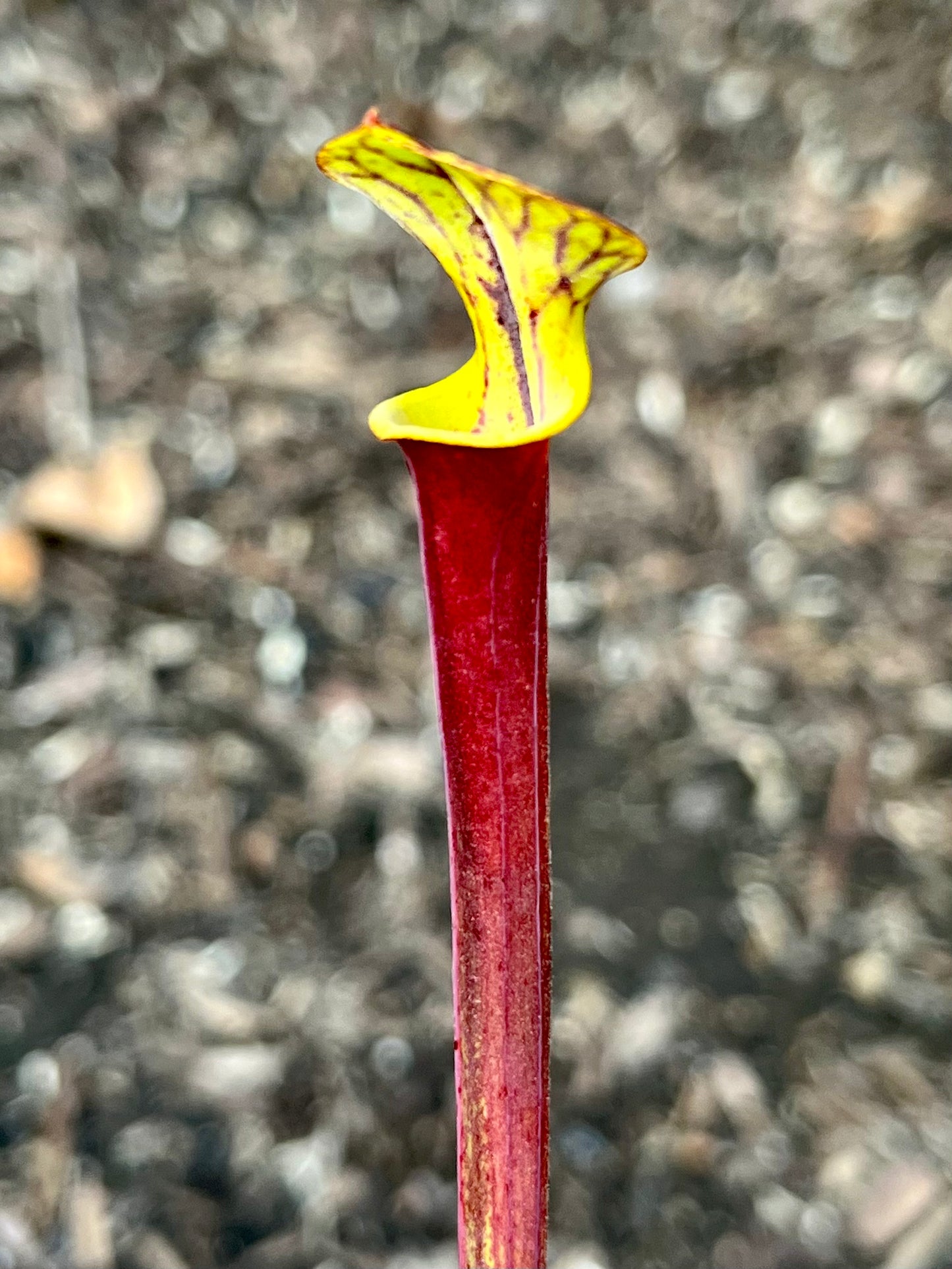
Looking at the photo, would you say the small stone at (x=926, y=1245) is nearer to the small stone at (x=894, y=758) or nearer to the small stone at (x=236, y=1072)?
the small stone at (x=894, y=758)

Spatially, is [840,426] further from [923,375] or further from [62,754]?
[62,754]

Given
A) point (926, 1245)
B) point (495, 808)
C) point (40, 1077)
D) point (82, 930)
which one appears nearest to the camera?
point (495, 808)

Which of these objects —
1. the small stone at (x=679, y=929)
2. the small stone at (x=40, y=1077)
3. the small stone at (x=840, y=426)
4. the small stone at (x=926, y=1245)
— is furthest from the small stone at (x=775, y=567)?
the small stone at (x=40, y=1077)

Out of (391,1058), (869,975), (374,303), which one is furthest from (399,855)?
(374,303)

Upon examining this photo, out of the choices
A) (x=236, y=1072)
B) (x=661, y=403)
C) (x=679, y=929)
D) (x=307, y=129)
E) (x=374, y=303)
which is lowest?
(x=236, y=1072)

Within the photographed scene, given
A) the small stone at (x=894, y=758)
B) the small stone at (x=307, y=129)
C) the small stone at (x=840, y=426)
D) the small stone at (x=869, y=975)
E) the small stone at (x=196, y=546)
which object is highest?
the small stone at (x=307, y=129)

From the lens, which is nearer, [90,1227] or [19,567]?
[90,1227]

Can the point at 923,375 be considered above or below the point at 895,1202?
above

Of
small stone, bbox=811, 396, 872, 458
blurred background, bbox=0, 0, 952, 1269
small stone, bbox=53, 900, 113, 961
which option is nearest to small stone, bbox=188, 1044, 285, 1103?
blurred background, bbox=0, 0, 952, 1269
